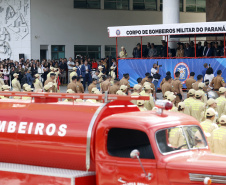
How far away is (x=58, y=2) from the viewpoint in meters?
43.5

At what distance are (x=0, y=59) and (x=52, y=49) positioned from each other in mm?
4391

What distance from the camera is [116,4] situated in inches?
1871

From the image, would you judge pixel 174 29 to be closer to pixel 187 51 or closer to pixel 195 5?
pixel 187 51

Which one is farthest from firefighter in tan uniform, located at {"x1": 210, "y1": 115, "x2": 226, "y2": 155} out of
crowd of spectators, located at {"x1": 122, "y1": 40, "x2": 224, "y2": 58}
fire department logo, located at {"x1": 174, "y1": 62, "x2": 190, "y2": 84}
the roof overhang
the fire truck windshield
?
crowd of spectators, located at {"x1": 122, "y1": 40, "x2": 224, "y2": 58}

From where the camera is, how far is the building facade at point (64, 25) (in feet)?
137

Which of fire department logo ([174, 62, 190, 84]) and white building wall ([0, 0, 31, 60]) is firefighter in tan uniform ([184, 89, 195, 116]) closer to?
fire department logo ([174, 62, 190, 84])

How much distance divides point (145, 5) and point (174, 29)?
25046 mm

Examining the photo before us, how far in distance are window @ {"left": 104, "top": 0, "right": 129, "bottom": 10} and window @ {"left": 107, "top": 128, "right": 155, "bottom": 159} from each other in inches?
1584

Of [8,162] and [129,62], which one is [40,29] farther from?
[8,162]

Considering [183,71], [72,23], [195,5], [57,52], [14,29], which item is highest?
[195,5]

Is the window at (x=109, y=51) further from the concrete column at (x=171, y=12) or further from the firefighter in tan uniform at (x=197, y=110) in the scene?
the firefighter in tan uniform at (x=197, y=110)

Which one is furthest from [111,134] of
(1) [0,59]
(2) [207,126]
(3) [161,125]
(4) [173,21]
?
(1) [0,59]

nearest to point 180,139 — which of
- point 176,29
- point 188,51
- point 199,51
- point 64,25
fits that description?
point 176,29

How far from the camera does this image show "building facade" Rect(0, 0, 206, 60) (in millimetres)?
41906
